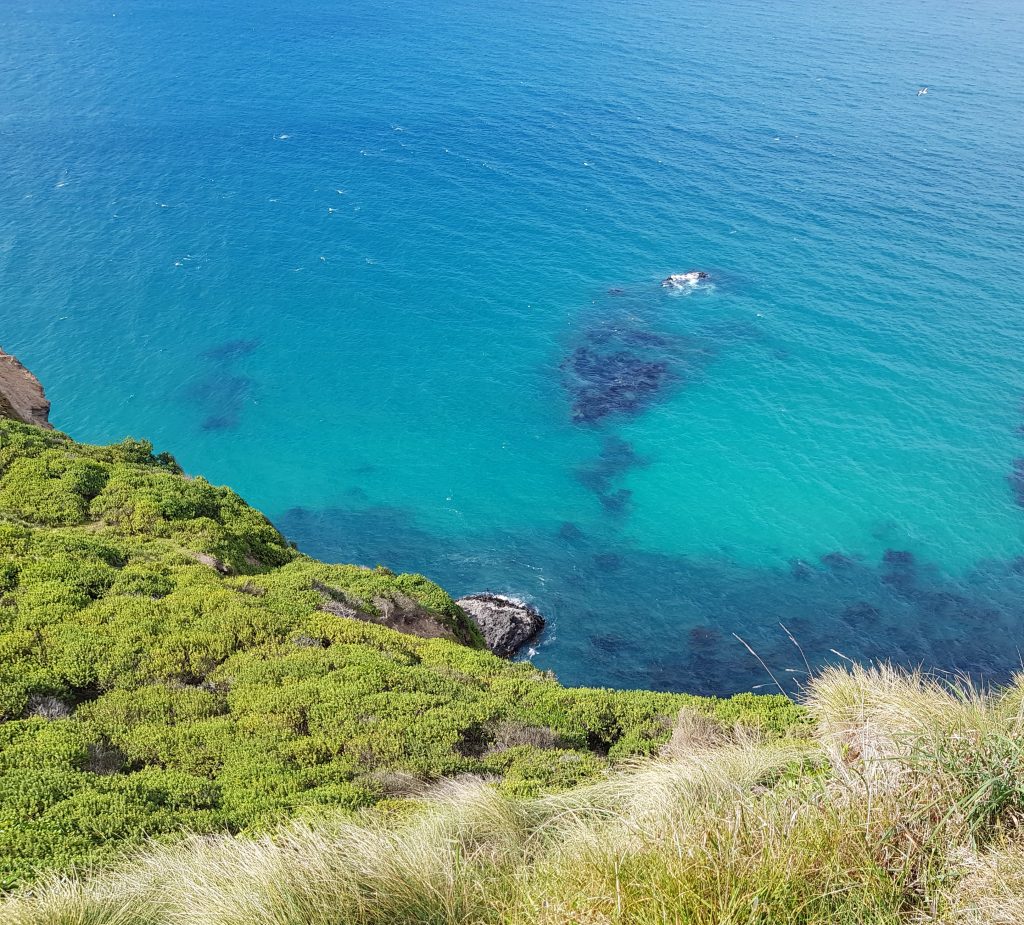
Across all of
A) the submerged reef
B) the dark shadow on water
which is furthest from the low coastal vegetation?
the submerged reef

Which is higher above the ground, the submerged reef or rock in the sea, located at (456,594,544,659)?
the submerged reef

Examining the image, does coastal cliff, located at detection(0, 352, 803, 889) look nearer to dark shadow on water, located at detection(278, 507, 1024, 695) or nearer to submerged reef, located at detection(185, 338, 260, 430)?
dark shadow on water, located at detection(278, 507, 1024, 695)

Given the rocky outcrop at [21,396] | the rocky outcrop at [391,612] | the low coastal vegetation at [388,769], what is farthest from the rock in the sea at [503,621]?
the rocky outcrop at [21,396]

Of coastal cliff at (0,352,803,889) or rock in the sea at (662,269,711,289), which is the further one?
rock in the sea at (662,269,711,289)

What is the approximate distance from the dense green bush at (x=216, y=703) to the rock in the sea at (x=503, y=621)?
658 inches

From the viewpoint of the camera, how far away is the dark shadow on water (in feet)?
135

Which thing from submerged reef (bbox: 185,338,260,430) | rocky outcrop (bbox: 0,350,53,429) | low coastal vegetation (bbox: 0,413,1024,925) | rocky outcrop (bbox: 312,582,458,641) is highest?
low coastal vegetation (bbox: 0,413,1024,925)

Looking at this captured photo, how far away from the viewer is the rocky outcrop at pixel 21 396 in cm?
3491

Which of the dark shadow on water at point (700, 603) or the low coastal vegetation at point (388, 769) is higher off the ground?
the low coastal vegetation at point (388, 769)

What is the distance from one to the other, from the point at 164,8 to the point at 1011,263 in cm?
14593

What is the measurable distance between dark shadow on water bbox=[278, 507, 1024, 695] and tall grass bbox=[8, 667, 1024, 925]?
28868mm

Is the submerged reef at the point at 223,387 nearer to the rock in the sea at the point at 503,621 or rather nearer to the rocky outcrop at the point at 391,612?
the rock in the sea at the point at 503,621

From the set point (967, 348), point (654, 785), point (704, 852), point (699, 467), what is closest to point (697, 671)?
point (699, 467)

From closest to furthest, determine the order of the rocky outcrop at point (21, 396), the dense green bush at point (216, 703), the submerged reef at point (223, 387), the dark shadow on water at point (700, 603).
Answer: the dense green bush at point (216, 703) < the rocky outcrop at point (21, 396) < the dark shadow on water at point (700, 603) < the submerged reef at point (223, 387)
